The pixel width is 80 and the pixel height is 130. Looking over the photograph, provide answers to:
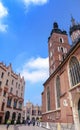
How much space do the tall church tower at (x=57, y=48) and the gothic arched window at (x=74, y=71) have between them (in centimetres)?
1755

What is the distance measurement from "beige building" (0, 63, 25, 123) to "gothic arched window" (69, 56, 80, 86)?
1932 cm

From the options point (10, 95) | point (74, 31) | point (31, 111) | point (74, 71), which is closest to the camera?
point (74, 71)

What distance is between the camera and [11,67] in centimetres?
3734

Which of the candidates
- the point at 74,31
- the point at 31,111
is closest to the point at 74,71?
the point at 74,31

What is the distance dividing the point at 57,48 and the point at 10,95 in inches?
806

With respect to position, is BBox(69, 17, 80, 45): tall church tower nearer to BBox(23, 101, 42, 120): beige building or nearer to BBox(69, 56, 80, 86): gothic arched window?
BBox(69, 56, 80, 86): gothic arched window

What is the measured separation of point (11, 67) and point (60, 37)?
64.8 feet

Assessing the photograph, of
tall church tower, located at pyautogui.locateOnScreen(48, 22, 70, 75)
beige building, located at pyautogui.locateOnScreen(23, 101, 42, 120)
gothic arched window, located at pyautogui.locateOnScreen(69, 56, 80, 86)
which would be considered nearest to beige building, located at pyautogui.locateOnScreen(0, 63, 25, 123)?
tall church tower, located at pyautogui.locateOnScreen(48, 22, 70, 75)

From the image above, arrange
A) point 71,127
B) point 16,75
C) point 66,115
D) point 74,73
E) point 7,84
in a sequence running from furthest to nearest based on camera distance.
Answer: point 16,75 → point 7,84 → point 74,73 → point 66,115 → point 71,127

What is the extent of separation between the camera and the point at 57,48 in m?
39.2

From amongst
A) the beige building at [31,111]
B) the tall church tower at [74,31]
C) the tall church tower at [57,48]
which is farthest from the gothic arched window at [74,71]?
the beige building at [31,111]

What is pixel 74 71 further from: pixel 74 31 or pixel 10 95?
pixel 74 31

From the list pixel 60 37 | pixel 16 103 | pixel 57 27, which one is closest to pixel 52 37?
pixel 60 37

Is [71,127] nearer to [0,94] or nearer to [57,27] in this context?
[0,94]
